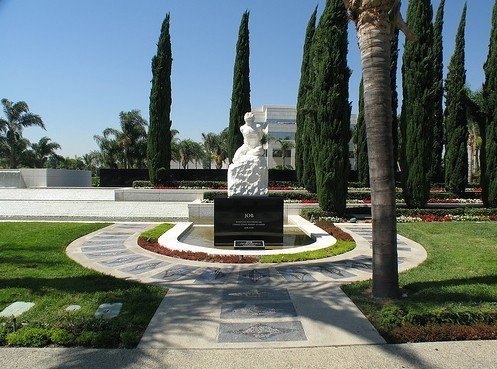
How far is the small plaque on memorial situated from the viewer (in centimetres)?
1011

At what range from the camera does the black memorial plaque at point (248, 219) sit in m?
11.0

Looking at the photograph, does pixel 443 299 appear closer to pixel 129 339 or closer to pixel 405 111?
pixel 129 339

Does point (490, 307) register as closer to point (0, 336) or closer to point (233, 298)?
point (233, 298)

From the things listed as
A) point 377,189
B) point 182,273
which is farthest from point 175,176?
point 377,189

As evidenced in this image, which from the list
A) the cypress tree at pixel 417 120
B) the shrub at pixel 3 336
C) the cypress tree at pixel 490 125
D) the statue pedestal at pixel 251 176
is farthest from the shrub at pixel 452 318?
the cypress tree at pixel 490 125

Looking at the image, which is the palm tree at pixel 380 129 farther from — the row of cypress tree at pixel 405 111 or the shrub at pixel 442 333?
the row of cypress tree at pixel 405 111

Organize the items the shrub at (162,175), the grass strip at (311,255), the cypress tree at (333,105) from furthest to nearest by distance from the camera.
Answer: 1. the shrub at (162,175)
2. the cypress tree at (333,105)
3. the grass strip at (311,255)

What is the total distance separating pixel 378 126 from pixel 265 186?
682cm

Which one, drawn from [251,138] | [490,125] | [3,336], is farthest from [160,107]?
[3,336]

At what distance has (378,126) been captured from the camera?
539 centimetres

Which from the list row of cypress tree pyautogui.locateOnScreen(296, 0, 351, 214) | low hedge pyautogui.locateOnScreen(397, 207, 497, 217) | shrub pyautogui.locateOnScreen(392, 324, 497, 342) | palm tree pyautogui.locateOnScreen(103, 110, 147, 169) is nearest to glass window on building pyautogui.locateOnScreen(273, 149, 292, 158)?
palm tree pyautogui.locateOnScreen(103, 110, 147, 169)

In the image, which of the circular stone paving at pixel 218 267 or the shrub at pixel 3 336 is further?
the circular stone paving at pixel 218 267

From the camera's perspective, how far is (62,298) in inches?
225

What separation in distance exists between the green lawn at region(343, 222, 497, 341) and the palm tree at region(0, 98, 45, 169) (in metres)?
47.5
